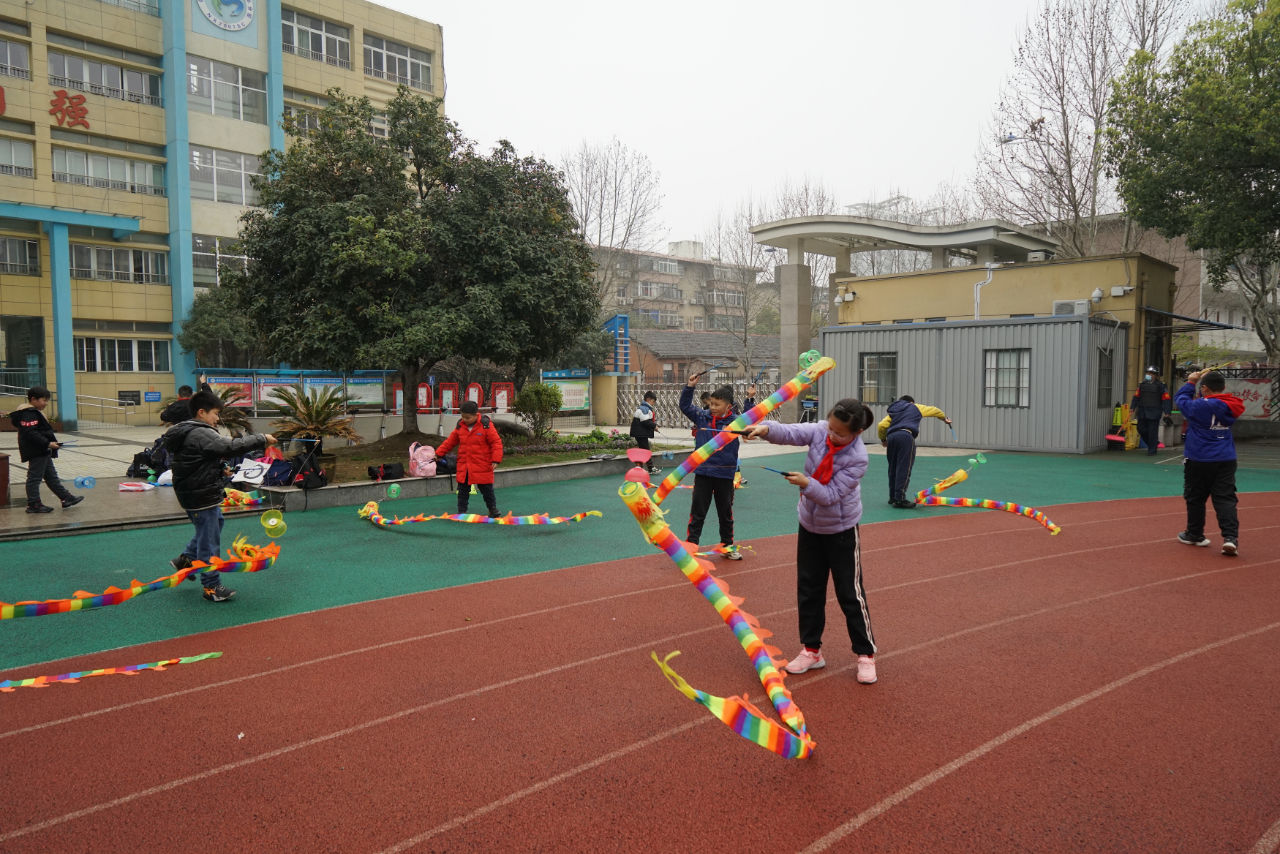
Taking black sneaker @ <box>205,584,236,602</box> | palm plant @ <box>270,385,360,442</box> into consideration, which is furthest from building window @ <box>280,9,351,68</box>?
black sneaker @ <box>205,584,236,602</box>

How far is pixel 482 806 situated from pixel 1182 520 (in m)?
11.0

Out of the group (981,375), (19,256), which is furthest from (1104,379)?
(19,256)

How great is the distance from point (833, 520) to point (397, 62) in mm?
41553

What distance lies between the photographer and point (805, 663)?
5.12m

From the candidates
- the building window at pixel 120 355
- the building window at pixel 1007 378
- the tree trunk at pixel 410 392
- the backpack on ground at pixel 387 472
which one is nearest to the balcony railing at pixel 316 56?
the building window at pixel 120 355

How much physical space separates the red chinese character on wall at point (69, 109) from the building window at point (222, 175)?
12.5ft

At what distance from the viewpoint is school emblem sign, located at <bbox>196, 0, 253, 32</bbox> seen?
32969 millimetres

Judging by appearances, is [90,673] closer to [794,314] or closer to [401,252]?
[401,252]

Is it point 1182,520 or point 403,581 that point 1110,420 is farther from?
point 403,581

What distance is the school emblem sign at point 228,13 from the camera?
32969 mm

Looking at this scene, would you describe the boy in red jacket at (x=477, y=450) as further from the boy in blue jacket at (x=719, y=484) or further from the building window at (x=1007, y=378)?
Answer: the building window at (x=1007, y=378)

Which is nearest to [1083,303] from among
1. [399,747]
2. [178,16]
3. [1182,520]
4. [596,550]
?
[1182,520]

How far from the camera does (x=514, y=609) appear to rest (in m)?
6.68

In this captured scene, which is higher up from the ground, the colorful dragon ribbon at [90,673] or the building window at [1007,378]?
the building window at [1007,378]
